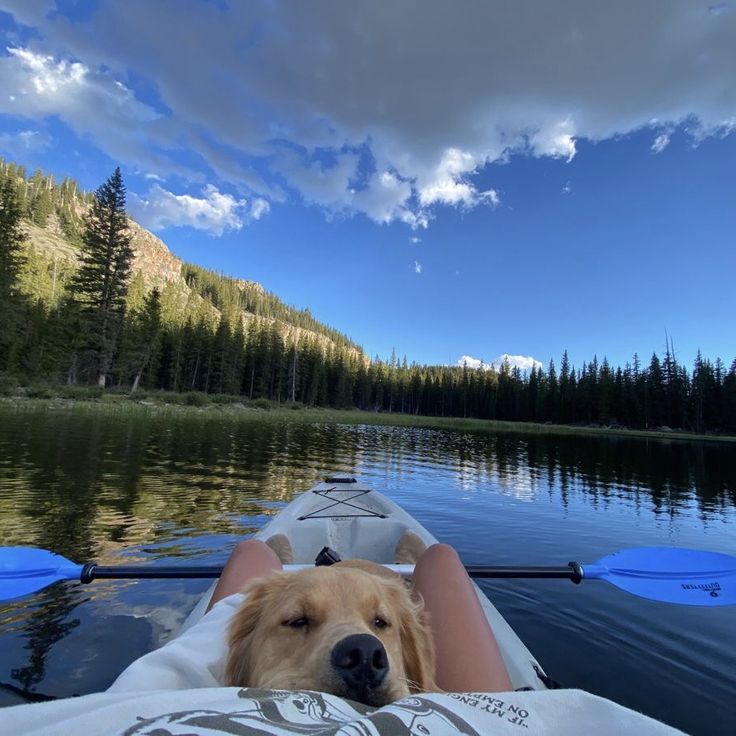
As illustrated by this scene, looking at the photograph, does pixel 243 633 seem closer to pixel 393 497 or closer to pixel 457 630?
pixel 457 630

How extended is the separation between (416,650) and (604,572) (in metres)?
4.00

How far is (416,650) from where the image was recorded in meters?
2.20

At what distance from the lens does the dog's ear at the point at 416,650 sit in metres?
2.15

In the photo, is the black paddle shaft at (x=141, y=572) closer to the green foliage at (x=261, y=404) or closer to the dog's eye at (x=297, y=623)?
the dog's eye at (x=297, y=623)

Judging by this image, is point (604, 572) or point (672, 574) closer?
point (604, 572)

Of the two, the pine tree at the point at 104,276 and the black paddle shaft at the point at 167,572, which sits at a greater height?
the pine tree at the point at 104,276

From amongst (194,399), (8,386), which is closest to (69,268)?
(194,399)

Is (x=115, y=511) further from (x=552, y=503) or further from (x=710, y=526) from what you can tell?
(x=710, y=526)

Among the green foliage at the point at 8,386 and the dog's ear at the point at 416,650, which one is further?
the green foliage at the point at 8,386

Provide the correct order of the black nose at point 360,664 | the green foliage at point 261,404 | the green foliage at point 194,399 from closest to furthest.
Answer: the black nose at point 360,664 → the green foliage at point 194,399 → the green foliage at point 261,404

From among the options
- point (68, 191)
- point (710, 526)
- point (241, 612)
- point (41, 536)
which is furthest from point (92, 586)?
point (68, 191)

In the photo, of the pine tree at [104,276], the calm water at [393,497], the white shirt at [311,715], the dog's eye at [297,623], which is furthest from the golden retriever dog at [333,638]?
the pine tree at [104,276]

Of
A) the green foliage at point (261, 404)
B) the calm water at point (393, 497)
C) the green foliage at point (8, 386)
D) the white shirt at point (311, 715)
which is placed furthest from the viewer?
the green foliage at point (261, 404)

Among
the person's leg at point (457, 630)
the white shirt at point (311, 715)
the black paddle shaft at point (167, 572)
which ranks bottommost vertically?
the black paddle shaft at point (167, 572)
